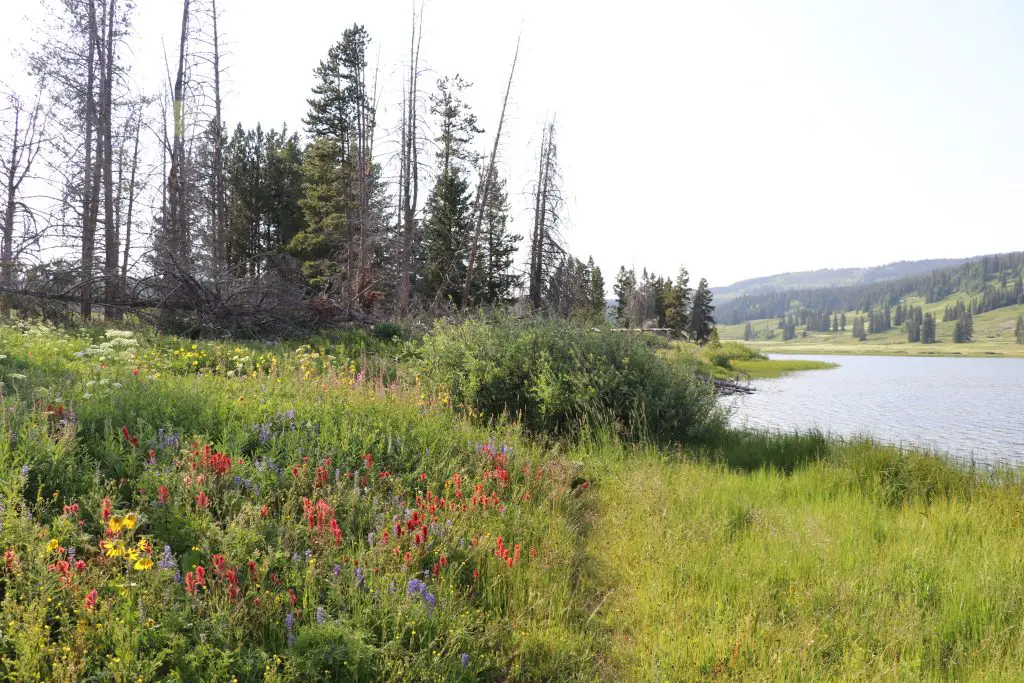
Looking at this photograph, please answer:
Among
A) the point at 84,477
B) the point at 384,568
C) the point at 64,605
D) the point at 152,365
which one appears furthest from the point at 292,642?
the point at 152,365

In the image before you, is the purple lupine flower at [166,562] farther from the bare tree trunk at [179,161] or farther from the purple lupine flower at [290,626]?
the bare tree trunk at [179,161]

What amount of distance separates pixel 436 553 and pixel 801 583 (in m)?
2.27

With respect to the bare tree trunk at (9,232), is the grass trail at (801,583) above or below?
below

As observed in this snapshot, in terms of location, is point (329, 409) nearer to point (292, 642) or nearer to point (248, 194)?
point (292, 642)

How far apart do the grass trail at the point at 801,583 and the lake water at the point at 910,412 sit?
4492 millimetres

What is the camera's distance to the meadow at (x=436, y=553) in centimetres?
246

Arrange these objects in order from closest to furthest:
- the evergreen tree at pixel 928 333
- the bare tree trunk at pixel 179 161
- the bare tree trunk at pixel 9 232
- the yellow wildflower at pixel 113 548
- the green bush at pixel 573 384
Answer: the yellow wildflower at pixel 113 548 → the green bush at pixel 573 384 → the bare tree trunk at pixel 9 232 → the bare tree trunk at pixel 179 161 → the evergreen tree at pixel 928 333

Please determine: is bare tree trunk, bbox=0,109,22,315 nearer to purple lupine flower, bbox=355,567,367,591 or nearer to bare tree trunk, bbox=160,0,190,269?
bare tree trunk, bbox=160,0,190,269

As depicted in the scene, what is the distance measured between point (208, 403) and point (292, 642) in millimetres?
3215

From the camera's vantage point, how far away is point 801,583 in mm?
3459

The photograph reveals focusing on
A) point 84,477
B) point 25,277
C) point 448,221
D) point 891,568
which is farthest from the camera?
point 448,221

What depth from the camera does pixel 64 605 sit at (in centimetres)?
249

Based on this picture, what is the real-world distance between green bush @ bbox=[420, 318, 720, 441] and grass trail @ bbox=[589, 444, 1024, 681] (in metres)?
2.14

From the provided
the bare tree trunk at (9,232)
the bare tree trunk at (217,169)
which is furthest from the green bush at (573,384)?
the bare tree trunk at (217,169)
